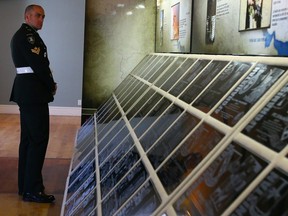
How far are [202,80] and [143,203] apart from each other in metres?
0.69

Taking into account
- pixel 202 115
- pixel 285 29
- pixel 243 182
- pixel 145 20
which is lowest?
pixel 243 182

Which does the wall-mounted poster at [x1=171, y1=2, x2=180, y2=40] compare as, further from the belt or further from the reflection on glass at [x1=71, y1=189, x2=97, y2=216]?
the reflection on glass at [x1=71, y1=189, x2=97, y2=216]

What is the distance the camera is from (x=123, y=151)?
2.20m

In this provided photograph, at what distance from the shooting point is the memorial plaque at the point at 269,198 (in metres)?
0.88

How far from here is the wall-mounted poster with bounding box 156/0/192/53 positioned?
3395 mm

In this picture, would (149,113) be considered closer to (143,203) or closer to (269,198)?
(143,203)

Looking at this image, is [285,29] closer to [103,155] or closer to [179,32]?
[103,155]

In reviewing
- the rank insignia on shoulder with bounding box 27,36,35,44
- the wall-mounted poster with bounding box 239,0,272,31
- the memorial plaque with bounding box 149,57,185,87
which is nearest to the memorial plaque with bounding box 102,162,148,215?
the wall-mounted poster with bounding box 239,0,272,31

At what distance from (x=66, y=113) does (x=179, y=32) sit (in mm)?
5768

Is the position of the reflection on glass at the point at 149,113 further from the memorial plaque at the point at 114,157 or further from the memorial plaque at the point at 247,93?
the memorial plaque at the point at 247,93

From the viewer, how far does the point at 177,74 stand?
2490 mm

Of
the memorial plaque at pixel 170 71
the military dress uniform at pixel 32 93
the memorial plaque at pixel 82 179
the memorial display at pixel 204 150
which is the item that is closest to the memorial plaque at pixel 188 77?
the memorial display at pixel 204 150

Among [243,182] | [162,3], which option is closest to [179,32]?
[162,3]

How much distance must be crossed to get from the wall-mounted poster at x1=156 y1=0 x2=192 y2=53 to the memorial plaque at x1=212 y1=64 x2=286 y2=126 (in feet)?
6.18
